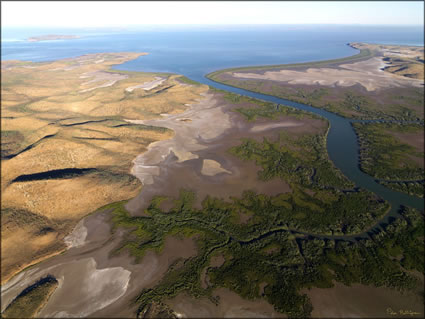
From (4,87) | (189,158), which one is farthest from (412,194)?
(4,87)

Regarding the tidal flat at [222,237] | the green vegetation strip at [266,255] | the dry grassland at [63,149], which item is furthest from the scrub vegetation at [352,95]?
the green vegetation strip at [266,255]

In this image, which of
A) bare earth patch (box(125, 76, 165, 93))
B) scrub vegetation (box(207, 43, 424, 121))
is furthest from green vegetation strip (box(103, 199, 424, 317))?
bare earth patch (box(125, 76, 165, 93))

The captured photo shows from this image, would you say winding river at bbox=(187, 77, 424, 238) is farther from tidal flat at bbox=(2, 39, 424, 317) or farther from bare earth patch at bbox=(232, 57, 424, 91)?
bare earth patch at bbox=(232, 57, 424, 91)

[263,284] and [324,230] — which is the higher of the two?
[324,230]

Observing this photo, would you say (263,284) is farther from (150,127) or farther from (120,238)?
(150,127)

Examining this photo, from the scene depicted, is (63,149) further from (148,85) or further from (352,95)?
(352,95)
